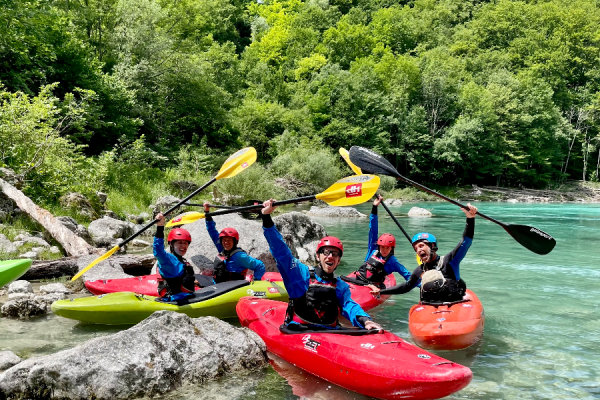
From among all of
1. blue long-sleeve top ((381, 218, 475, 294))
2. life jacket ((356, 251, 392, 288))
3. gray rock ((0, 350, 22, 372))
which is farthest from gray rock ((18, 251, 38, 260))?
blue long-sleeve top ((381, 218, 475, 294))

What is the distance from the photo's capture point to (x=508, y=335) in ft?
15.9

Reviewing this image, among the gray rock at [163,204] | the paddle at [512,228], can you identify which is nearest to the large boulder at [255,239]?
the paddle at [512,228]

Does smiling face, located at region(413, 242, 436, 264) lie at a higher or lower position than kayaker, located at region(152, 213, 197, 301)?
higher

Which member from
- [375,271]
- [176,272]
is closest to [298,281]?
[176,272]

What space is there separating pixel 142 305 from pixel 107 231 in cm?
424

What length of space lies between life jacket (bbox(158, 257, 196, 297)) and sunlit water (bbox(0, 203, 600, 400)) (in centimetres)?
72

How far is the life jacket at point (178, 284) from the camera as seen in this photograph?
4.91m

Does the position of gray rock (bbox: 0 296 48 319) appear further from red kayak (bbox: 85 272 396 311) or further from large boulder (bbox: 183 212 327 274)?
large boulder (bbox: 183 212 327 274)

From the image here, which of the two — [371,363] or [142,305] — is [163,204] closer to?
[142,305]

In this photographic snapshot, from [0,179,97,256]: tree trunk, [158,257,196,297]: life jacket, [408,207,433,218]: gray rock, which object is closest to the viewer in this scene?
[158,257,196,297]: life jacket

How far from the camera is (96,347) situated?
3.11 metres

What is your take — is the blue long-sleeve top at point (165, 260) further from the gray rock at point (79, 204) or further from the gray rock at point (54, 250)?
the gray rock at point (79, 204)

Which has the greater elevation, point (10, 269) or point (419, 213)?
point (10, 269)

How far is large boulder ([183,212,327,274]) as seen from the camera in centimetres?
703
